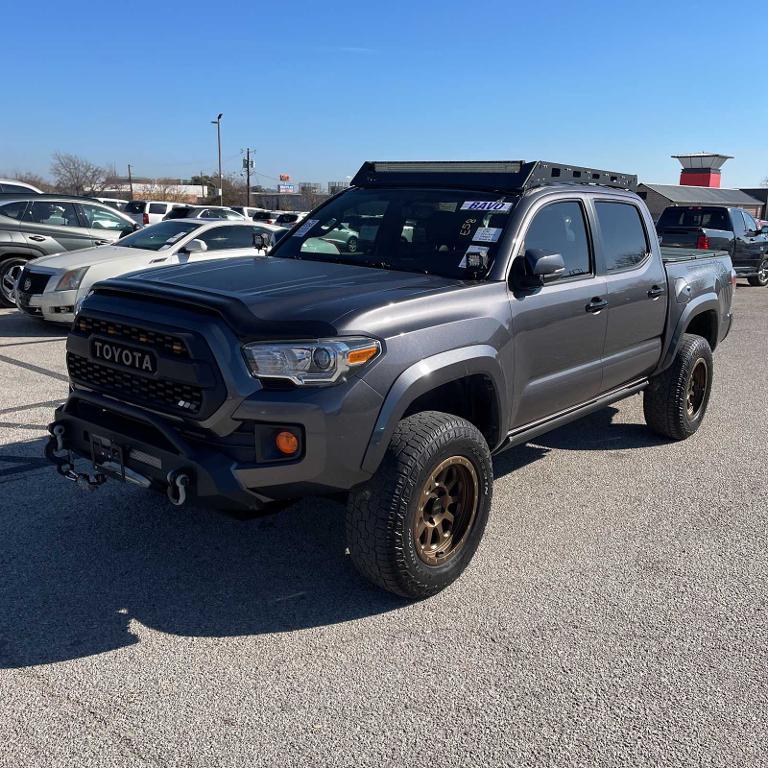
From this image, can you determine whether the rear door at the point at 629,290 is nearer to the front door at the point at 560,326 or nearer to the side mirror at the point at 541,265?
the front door at the point at 560,326

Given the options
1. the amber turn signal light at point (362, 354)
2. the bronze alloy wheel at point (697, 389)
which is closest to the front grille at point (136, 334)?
the amber turn signal light at point (362, 354)

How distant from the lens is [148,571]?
3.74 metres

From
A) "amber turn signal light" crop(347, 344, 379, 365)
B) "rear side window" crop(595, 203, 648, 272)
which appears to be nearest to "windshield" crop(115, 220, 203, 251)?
"rear side window" crop(595, 203, 648, 272)

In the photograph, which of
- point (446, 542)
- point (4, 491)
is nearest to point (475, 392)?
point (446, 542)

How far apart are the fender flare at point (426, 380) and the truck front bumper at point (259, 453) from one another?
6 cm

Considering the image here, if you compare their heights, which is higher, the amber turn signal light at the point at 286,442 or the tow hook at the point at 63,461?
the amber turn signal light at the point at 286,442

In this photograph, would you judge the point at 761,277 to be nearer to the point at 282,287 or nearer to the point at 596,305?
the point at 596,305

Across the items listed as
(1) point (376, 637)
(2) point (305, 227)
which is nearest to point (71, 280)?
(2) point (305, 227)

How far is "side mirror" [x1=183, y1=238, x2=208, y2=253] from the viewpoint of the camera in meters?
9.59

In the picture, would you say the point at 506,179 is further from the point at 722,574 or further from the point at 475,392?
the point at 722,574

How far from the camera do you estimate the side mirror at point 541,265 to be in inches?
155

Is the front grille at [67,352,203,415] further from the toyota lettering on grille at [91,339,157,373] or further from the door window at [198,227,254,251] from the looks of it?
the door window at [198,227,254,251]

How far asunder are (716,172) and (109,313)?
61510 mm

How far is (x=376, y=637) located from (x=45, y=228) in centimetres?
1040
